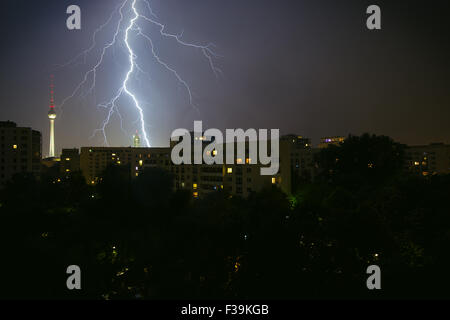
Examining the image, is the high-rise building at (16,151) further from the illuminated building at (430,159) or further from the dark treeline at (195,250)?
the illuminated building at (430,159)

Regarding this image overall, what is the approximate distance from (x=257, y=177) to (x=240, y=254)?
20.3 m

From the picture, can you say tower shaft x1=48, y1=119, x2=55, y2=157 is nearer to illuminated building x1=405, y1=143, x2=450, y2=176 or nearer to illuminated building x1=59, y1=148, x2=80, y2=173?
illuminated building x1=59, y1=148, x2=80, y2=173

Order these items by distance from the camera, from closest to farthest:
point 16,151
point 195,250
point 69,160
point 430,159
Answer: point 195,250 → point 16,151 → point 430,159 → point 69,160

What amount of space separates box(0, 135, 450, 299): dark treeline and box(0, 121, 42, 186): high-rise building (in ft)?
108

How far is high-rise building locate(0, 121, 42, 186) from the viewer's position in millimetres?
37156

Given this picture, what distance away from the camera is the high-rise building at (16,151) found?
3716 centimetres

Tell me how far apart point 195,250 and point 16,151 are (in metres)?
38.3

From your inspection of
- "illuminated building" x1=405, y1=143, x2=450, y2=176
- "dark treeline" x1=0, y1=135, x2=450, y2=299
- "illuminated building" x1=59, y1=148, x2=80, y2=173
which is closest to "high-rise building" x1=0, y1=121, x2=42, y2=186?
"illuminated building" x1=59, y1=148, x2=80, y2=173

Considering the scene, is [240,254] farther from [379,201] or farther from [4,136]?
[4,136]

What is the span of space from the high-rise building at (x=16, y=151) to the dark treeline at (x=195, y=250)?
33.0 metres

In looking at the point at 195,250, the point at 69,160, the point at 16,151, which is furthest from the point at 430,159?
the point at 69,160

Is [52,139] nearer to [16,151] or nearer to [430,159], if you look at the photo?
[16,151]

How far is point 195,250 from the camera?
745 cm
